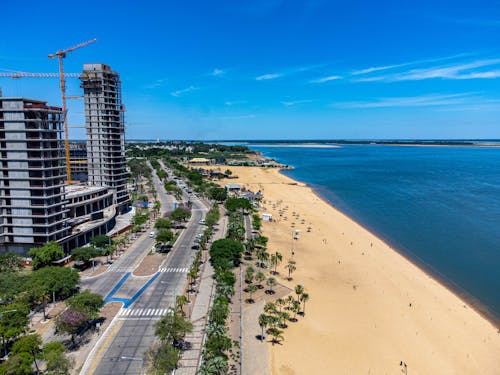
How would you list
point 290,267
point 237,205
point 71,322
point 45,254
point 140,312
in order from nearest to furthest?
point 71,322 < point 140,312 < point 45,254 < point 290,267 < point 237,205

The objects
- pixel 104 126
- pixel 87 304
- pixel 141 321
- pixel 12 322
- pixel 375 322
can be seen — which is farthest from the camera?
pixel 104 126

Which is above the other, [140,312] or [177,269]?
[177,269]

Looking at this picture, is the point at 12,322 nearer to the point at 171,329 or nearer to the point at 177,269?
the point at 171,329

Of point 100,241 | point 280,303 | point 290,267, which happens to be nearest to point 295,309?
point 280,303

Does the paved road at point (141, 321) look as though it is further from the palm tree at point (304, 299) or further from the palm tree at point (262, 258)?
the palm tree at point (304, 299)

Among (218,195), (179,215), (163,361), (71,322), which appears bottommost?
(163,361)

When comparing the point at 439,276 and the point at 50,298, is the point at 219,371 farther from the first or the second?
the point at 439,276

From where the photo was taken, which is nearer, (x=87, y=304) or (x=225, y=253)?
(x=87, y=304)
